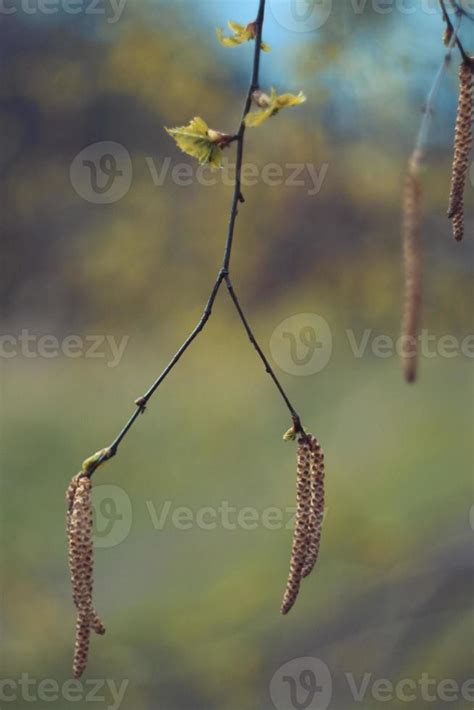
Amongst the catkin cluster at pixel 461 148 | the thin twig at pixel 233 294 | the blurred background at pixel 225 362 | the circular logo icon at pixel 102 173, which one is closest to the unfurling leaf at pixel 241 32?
the thin twig at pixel 233 294

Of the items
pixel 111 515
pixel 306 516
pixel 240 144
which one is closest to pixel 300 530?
pixel 306 516

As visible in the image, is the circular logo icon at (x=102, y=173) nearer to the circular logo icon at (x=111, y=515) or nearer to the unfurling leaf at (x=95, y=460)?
the circular logo icon at (x=111, y=515)

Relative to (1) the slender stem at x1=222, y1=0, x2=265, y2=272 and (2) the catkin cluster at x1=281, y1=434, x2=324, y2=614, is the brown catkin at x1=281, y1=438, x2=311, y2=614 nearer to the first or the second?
(2) the catkin cluster at x1=281, y1=434, x2=324, y2=614

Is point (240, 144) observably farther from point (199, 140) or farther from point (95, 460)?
point (95, 460)

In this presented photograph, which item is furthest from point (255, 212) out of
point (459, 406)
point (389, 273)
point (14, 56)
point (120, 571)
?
point (120, 571)

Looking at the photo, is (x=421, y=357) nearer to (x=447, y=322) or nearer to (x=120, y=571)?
(x=447, y=322)

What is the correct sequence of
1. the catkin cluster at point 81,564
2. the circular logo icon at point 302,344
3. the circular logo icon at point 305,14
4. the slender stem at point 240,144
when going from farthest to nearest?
the circular logo icon at point 302,344, the circular logo icon at point 305,14, the catkin cluster at point 81,564, the slender stem at point 240,144
